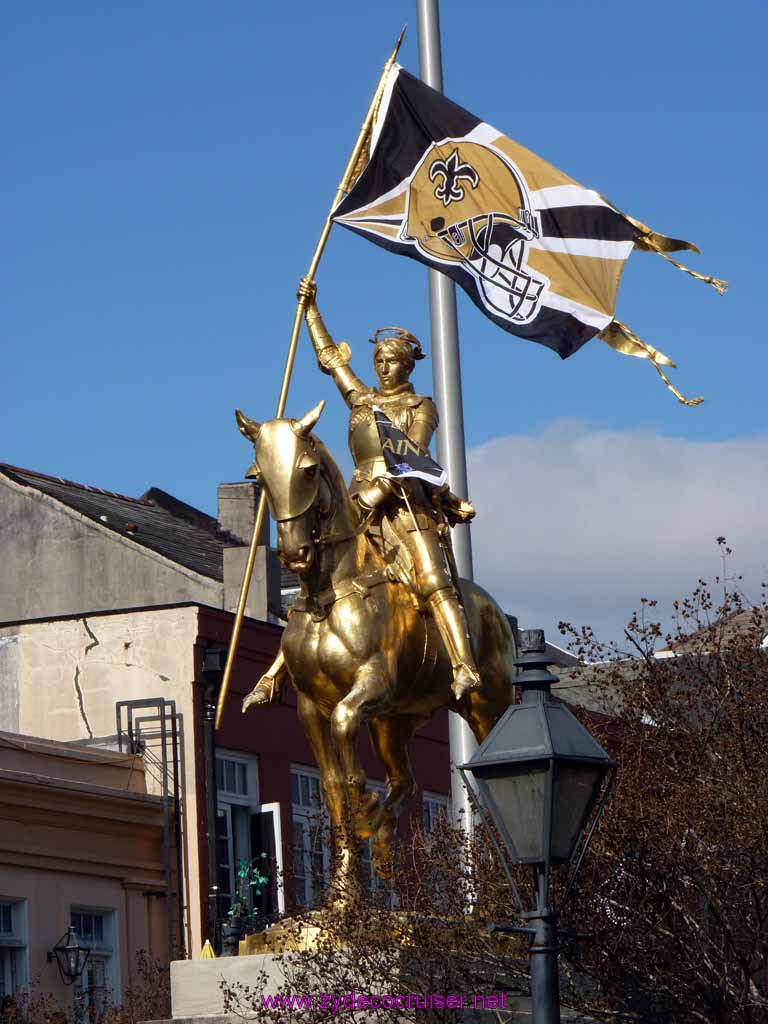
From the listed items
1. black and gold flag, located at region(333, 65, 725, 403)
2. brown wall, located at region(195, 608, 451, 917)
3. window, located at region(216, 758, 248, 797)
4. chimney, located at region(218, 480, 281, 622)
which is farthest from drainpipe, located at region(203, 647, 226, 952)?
black and gold flag, located at region(333, 65, 725, 403)

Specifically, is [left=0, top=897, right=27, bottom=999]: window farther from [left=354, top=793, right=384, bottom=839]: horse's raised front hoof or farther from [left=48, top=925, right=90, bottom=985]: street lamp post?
[left=354, top=793, right=384, bottom=839]: horse's raised front hoof

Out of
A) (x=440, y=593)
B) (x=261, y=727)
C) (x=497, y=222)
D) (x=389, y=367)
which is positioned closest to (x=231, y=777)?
(x=261, y=727)

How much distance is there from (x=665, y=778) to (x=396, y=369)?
131 inches

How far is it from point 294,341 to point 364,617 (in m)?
2.06

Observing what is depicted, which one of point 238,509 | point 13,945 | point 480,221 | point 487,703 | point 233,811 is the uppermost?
point 238,509

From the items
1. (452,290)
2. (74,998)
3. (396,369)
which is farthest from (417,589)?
(74,998)

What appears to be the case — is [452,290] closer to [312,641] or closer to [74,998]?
[312,641]

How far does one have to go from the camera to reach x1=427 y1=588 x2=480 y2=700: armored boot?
13.2 meters

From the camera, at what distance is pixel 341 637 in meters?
13.1

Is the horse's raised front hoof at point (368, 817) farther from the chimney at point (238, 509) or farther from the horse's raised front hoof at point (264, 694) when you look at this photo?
the chimney at point (238, 509)

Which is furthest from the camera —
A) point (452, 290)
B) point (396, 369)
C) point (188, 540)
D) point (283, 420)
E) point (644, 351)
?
point (188, 540)

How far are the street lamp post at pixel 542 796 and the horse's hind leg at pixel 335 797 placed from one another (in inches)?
132

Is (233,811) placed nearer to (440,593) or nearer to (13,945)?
(13,945)

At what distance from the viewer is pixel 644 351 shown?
1617 cm
